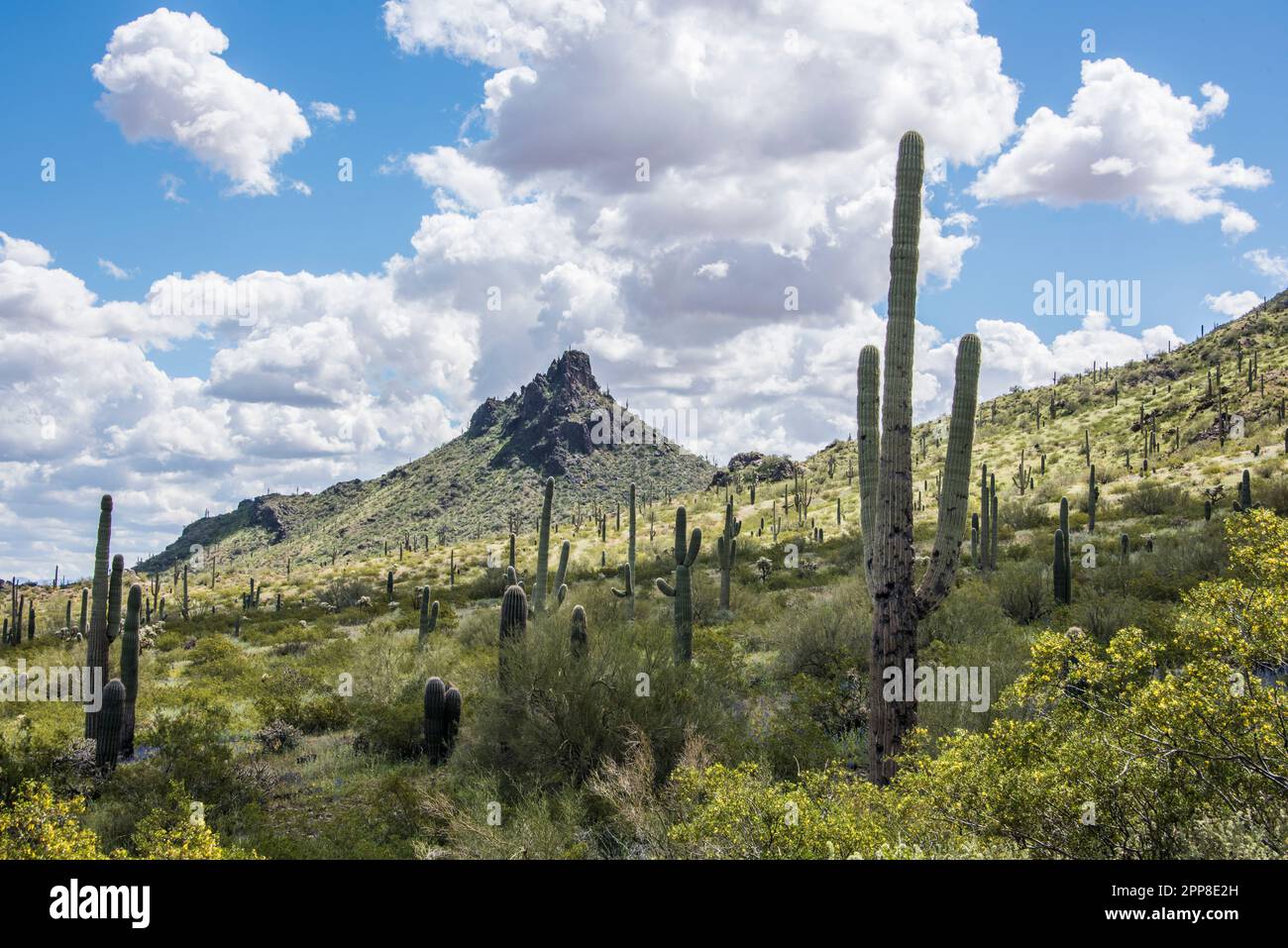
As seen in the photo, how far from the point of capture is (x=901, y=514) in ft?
28.0

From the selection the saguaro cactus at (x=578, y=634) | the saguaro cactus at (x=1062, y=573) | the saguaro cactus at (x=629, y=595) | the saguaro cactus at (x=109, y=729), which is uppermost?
the saguaro cactus at (x=1062, y=573)

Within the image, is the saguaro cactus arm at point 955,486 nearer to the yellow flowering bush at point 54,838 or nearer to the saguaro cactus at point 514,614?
the saguaro cactus at point 514,614

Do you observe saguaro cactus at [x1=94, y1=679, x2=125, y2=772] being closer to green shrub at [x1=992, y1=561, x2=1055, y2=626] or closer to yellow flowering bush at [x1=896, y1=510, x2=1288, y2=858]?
yellow flowering bush at [x1=896, y1=510, x2=1288, y2=858]

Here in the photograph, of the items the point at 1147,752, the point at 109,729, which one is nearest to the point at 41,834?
the point at 1147,752

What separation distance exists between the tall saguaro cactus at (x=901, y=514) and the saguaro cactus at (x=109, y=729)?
11226mm

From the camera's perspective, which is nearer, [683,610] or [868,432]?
[868,432]

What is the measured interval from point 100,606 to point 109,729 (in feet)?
12.4

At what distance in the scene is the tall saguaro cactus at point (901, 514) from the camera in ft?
27.3

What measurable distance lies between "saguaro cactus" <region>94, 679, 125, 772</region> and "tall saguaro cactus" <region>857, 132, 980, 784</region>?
11.2 meters

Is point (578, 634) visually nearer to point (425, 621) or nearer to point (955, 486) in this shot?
point (955, 486)

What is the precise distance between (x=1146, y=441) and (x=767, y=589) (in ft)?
117

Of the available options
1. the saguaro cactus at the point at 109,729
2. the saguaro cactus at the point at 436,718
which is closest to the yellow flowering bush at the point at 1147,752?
the saguaro cactus at the point at 436,718

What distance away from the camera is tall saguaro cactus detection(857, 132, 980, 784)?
27.3 ft

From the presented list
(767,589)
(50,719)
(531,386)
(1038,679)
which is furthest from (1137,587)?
(531,386)
